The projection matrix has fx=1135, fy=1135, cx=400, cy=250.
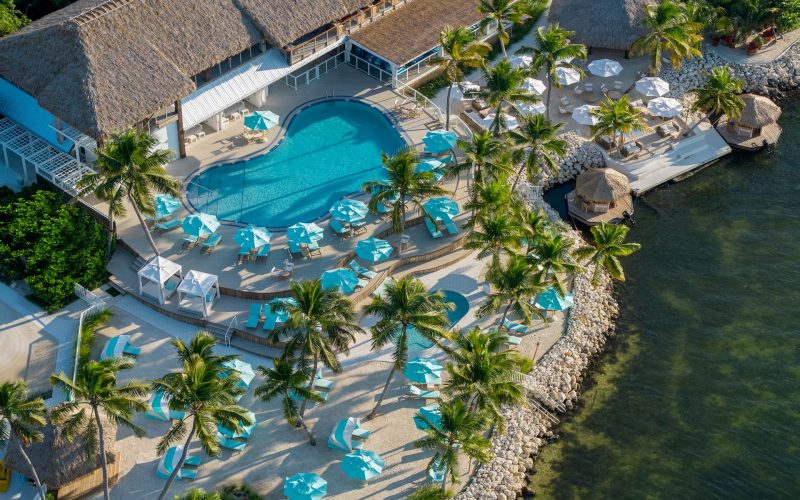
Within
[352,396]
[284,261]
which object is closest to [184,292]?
[284,261]

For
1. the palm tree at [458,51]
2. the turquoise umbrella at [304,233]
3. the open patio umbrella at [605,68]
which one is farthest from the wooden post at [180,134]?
the open patio umbrella at [605,68]

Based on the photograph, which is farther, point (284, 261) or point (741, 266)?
point (741, 266)

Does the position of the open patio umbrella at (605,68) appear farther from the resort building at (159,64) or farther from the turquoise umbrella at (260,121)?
the turquoise umbrella at (260,121)

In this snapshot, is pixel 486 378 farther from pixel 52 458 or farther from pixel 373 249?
pixel 52 458

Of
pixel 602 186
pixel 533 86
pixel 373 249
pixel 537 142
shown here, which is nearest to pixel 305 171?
pixel 373 249

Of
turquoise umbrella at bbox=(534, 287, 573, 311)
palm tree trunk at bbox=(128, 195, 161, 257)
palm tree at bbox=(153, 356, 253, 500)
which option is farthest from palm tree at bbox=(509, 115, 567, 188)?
palm tree at bbox=(153, 356, 253, 500)

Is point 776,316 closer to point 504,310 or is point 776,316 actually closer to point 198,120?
point 504,310
